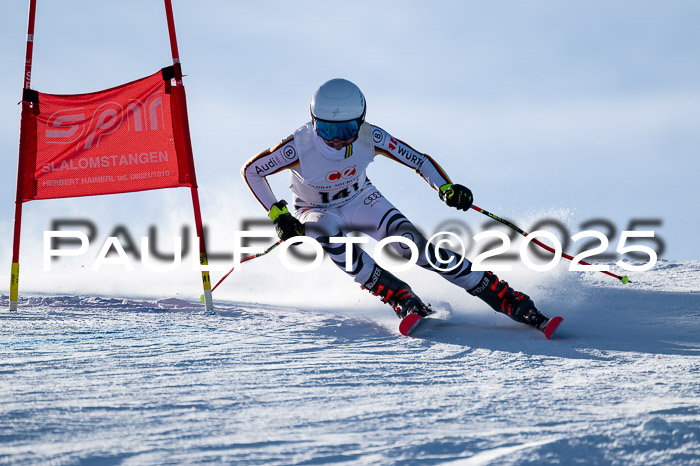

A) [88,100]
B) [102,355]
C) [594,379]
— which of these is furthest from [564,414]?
[88,100]

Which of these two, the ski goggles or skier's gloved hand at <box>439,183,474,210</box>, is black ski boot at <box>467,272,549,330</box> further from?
the ski goggles

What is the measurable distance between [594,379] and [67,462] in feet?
6.98

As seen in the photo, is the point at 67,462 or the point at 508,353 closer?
the point at 67,462

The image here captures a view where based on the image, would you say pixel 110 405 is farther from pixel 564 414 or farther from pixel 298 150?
pixel 298 150

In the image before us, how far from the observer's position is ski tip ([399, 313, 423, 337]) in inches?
170

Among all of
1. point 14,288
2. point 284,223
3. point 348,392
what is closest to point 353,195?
point 284,223

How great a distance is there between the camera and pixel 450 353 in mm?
3770

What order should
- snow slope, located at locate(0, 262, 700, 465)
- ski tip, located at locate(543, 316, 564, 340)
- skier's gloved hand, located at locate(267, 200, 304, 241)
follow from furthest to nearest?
skier's gloved hand, located at locate(267, 200, 304, 241)
ski tip, located at locate(543, 316, 564, 340)
snow slope, located at locate(0, 262, 700, 465)

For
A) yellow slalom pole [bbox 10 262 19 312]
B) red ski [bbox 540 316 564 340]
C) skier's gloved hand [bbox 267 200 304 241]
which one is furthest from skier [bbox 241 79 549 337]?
yellow slalom pole [bbox 10 262 19 312]

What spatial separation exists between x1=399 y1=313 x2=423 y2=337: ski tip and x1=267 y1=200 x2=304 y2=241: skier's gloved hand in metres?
0.99

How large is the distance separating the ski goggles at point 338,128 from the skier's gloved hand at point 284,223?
58 cm

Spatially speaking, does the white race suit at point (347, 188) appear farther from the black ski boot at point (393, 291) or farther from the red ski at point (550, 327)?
the red ski at point (550, 327)

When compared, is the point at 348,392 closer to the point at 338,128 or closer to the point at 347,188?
the point at 338,128

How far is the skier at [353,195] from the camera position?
4.70 metres
